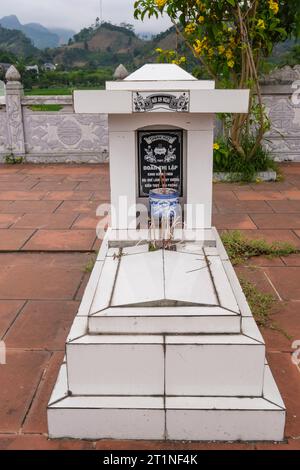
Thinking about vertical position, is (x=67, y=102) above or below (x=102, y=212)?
above

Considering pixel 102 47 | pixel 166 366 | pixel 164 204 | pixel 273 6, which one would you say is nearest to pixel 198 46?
pixel 273 6

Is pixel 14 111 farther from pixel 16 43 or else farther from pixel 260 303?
pixel 16 43

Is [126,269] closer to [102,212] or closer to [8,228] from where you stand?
[8,228]

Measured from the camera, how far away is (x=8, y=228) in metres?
5.01

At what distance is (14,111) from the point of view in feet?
27.9

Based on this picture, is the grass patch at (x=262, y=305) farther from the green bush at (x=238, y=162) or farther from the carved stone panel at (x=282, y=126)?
the carved stone panel at (x=282, y=126)

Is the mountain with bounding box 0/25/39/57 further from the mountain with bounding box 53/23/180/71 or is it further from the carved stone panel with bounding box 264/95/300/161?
the carved stone panel with bounding box 264/95/300/161

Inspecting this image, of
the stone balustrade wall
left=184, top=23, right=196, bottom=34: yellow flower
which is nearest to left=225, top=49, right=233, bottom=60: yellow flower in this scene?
left=184, top=23, right=196, bottom=34: yellow flower

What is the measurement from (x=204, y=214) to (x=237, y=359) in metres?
1.22

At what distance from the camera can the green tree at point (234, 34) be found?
20.7 ft

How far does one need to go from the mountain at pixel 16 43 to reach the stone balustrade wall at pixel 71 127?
29.0m

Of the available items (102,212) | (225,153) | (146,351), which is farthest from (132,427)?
(225,153)

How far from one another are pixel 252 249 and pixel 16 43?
43.2 meters

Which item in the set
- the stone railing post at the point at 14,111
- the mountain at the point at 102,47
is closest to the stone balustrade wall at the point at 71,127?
the stone railing post at the point at 14,111
